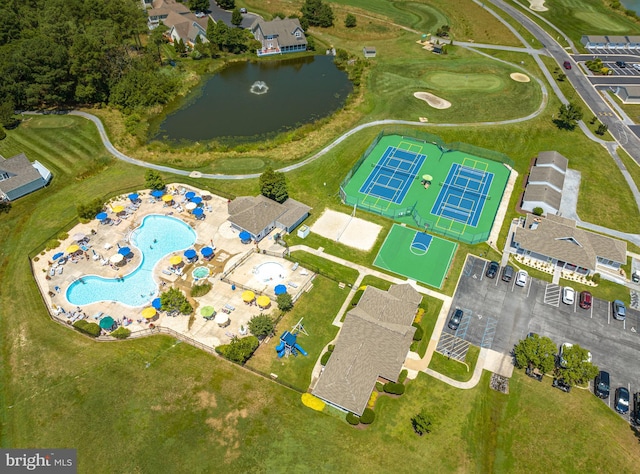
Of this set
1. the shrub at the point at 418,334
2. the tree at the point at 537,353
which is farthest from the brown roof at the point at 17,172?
the tree at the point at 537,353

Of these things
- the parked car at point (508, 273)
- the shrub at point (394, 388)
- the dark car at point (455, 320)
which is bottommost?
the shrub at point (394, 388)

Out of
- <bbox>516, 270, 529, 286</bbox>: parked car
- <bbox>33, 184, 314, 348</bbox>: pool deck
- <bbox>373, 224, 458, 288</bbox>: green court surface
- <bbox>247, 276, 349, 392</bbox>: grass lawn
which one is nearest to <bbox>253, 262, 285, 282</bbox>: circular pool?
<bbox>33, 184, 314, 348</bbox>: pool deck

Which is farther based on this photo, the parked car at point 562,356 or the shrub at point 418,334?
the shrub at point 418,334

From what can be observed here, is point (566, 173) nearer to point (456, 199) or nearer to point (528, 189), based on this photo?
point (528, 189)

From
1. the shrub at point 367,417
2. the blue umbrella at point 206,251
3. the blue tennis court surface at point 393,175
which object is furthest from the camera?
the blue tennis court surface at point 393,175

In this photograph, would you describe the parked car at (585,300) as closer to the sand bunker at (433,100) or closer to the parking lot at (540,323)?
the parking lot at (540,323)

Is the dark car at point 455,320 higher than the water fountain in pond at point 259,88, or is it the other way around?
the dark car at point 455,320

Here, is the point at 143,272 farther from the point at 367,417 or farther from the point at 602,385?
the point at 602,385
